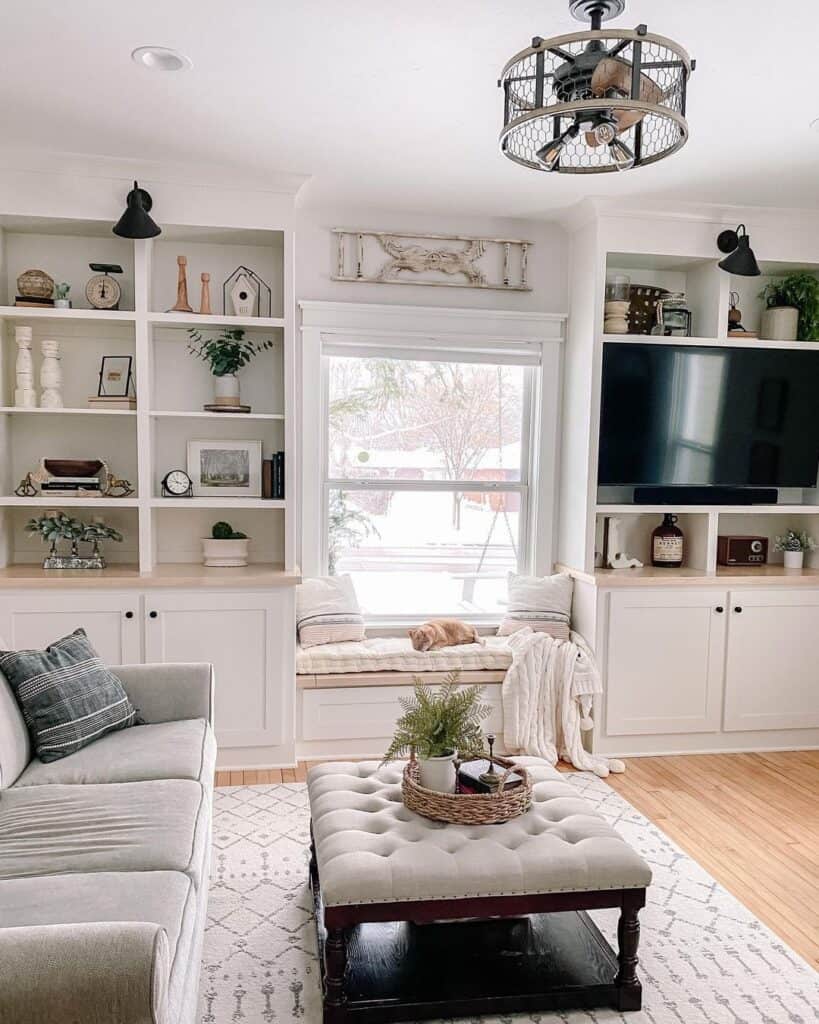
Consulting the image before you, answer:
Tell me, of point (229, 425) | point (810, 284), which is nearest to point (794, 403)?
point (810, 284)

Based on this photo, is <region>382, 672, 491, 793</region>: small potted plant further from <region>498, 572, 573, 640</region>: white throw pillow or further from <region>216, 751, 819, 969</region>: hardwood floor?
<region>498, 572, 573, 640</region>: white throw pillow

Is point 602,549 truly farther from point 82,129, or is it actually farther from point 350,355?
point 82,129

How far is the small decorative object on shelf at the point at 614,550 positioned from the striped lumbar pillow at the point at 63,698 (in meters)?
2.58

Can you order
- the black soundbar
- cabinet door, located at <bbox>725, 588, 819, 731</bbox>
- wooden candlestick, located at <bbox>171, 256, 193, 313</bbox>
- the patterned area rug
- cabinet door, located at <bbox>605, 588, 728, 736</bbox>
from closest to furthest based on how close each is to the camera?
the patterned area rug < wooden candlestick, located at <bbox>171, 256, 193, 313</bbox> < cabinet door, located at <bbox>605, 588, 728, 736</bbox> < cabinet door, located at <bbox>725, 588, 819, 731</bbox> < the black soundbar

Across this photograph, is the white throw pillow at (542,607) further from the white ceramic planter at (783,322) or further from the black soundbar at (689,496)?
the white ceramic planter at (783,322)

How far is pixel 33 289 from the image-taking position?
12.4ft

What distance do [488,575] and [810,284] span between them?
231 centimetres

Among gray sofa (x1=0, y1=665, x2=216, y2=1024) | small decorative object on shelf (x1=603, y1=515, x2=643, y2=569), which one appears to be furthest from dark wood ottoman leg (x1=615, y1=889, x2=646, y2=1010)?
small decorative object on shelf (x1=603, y1=515, x2=643, y2=569)

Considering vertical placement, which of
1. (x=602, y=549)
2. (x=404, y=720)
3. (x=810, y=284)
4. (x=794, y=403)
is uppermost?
(x=810, y=284)

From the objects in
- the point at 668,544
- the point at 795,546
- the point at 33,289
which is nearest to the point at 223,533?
the point at 33,289

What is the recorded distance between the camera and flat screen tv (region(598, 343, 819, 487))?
4.21m

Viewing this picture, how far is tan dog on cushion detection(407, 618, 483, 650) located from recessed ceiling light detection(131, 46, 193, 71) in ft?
8.74

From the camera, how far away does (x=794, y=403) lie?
4352 mm

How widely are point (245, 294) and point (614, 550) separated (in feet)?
7.53
